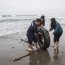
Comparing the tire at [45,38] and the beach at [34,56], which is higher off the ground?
the tire at [45,38]

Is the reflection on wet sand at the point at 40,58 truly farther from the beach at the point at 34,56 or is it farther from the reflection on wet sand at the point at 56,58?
the reflection on wet sand at the point at 56,58

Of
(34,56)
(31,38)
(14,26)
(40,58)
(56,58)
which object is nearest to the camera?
(56,58)

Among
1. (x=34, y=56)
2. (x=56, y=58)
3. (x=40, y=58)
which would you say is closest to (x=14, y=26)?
(x=34, y=56)

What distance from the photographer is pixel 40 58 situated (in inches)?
375

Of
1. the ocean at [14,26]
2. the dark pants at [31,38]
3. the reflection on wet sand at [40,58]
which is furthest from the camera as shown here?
the ocean at [14,26]

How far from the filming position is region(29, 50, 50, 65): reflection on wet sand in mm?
8884

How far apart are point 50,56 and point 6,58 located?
6.57ft

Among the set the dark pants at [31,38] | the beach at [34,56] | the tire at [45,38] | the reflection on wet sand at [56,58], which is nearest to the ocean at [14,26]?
the beach at [34,56]

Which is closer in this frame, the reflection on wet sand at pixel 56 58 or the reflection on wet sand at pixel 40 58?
the reflection on wet sand at pixel 56 58

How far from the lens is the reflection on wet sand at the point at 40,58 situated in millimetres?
8884

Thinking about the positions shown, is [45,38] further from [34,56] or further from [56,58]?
[56,58]

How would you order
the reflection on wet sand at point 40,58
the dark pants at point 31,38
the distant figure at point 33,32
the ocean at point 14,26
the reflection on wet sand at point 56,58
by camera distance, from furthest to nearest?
the ocean at point 14,26 < the dark pants at point 31,38 < the distant figure at point 33,32 < the reflection on wet sand at point 40,58 < the reflection on wet sand at point 56,58

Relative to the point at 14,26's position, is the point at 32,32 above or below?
above

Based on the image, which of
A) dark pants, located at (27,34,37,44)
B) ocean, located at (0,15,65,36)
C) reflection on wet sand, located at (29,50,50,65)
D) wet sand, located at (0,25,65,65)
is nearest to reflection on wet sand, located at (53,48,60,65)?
wet sand, located at (0,25,65,65)
